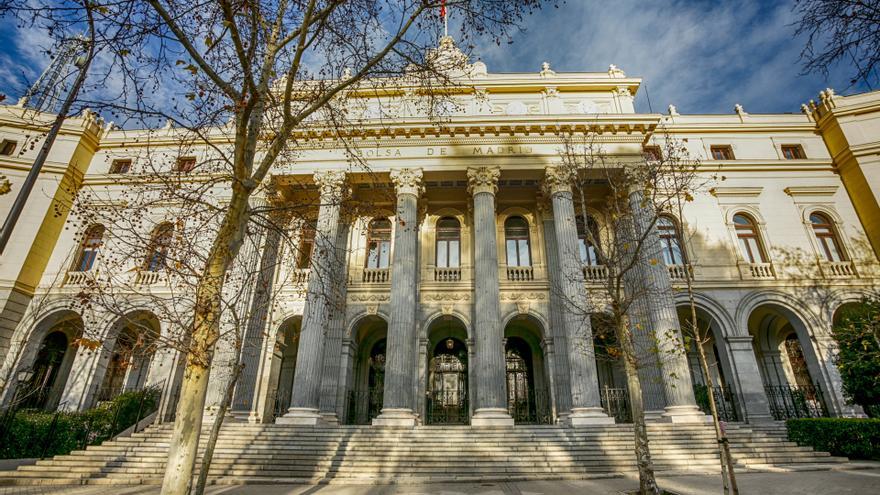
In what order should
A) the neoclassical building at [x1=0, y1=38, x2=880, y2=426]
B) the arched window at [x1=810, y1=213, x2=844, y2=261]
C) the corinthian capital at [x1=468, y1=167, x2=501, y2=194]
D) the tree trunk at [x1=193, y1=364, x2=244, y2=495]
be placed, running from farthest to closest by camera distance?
the arched window at [x1=810, y1=213, x2=844, y2=261] < the corinthian capital at [x1=468, y1=167, x2=501, y2=194] < the neoclassical building at [x1=0, y1=38, x2=880, y2=426] < the tree trunk at [x1=193, y1=364, x2=244, y2=495]

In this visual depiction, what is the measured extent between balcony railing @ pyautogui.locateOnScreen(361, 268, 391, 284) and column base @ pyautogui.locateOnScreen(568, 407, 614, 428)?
8972mm

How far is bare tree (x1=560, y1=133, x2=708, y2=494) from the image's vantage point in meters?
8.98

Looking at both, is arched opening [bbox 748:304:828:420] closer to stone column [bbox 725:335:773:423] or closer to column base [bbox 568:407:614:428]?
stone column [bbox 725:335:773:423]

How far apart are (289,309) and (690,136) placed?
2046 cm

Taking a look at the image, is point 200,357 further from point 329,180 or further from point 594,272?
point 594,272

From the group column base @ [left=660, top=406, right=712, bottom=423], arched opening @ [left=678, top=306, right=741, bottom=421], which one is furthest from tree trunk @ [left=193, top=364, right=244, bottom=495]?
arched opening @ [left=678, top=306, right=741, bottom=421]

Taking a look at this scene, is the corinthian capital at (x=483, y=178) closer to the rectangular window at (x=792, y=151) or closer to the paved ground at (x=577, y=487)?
the paved ground at (x=577, y=487)

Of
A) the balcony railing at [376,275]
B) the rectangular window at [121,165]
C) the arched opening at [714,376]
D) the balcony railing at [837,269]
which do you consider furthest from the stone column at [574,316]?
the rectangular window at [121,165]

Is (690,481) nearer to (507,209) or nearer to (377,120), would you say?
(507,209)

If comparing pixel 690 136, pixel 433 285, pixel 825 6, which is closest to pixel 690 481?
pixel 825 6

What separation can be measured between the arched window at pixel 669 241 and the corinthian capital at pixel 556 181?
528cm

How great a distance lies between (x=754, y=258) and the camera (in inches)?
734

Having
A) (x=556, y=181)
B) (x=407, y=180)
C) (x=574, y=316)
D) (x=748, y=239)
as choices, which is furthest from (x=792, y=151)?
(x=407, y=180)

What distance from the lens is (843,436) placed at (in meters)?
11.9
